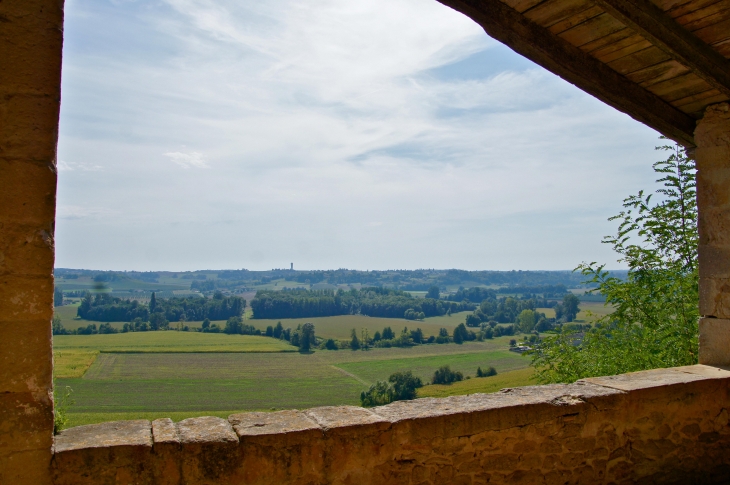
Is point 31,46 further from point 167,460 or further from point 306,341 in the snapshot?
point 306,341

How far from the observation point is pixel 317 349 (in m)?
31.0

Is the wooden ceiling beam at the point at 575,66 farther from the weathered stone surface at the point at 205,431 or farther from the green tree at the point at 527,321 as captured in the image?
the green tree at the point at 527,321

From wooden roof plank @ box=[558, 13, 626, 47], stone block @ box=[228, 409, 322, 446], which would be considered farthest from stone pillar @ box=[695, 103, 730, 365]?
stone block @ box=[228, 409, 322, 446]

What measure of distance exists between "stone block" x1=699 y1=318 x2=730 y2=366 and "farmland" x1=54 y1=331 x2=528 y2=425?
9427 millimetres

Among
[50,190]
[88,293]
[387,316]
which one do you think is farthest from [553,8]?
[387,316]

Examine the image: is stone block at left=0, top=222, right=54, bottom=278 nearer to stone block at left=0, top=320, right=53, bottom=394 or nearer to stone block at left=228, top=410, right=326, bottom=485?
stone block at left=0, top=320, right=53, bottom=394

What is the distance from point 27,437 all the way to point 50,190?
98 centimetres

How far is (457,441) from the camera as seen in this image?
2.91m

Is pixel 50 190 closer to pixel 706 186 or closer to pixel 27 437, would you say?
pixel 27 437

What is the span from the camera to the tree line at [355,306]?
42531 mm

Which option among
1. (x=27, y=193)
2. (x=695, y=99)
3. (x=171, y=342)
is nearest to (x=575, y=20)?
(x=695, y=99)

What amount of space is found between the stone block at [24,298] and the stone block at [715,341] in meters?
4.60

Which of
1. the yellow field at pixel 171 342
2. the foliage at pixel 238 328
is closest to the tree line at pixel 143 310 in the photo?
the yellow field at pixel 171 342

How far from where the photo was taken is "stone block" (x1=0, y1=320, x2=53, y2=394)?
6.73 feet
